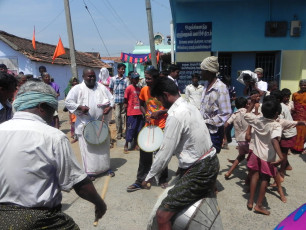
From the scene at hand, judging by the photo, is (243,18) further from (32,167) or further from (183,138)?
(32,167)

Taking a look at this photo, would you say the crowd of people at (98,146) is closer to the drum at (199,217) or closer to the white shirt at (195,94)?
the drum at (199,217)

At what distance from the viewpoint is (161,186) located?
4.09 meters

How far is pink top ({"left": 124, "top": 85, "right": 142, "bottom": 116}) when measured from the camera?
546 cm

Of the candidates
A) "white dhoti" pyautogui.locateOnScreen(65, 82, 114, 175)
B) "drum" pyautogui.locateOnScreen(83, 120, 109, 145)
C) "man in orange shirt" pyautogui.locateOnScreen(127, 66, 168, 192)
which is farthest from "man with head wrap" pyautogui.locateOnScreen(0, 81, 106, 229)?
"white dhoti" pyautogui.locateOnScreen(65, 82, 114, 175)

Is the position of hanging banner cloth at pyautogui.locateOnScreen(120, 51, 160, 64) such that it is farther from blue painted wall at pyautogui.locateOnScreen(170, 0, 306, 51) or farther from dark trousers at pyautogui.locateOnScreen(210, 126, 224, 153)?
dark trousers at pyautogui.locateOnScreen(210, 126, 224, 153)

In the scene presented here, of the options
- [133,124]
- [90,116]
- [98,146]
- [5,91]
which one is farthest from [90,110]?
[5,91]

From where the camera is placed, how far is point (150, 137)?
3346 mm

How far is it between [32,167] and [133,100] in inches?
160

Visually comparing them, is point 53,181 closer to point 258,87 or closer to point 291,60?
point 258,87

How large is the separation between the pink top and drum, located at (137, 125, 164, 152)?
2.15 m

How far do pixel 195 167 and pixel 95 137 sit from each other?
2488 mm

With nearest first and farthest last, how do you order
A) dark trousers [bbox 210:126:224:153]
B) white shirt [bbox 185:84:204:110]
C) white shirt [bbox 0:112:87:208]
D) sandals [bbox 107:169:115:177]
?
white shirt [bbox 0:112:87:208] → dark trousers [bbox 210:126:224:153] → sandals [bbox 107:169:115:177] → white shirt [bbox 185:84:204:110]

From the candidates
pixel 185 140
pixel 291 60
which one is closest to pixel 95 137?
pixel 185 140

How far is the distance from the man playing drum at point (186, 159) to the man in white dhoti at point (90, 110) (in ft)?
7.68
